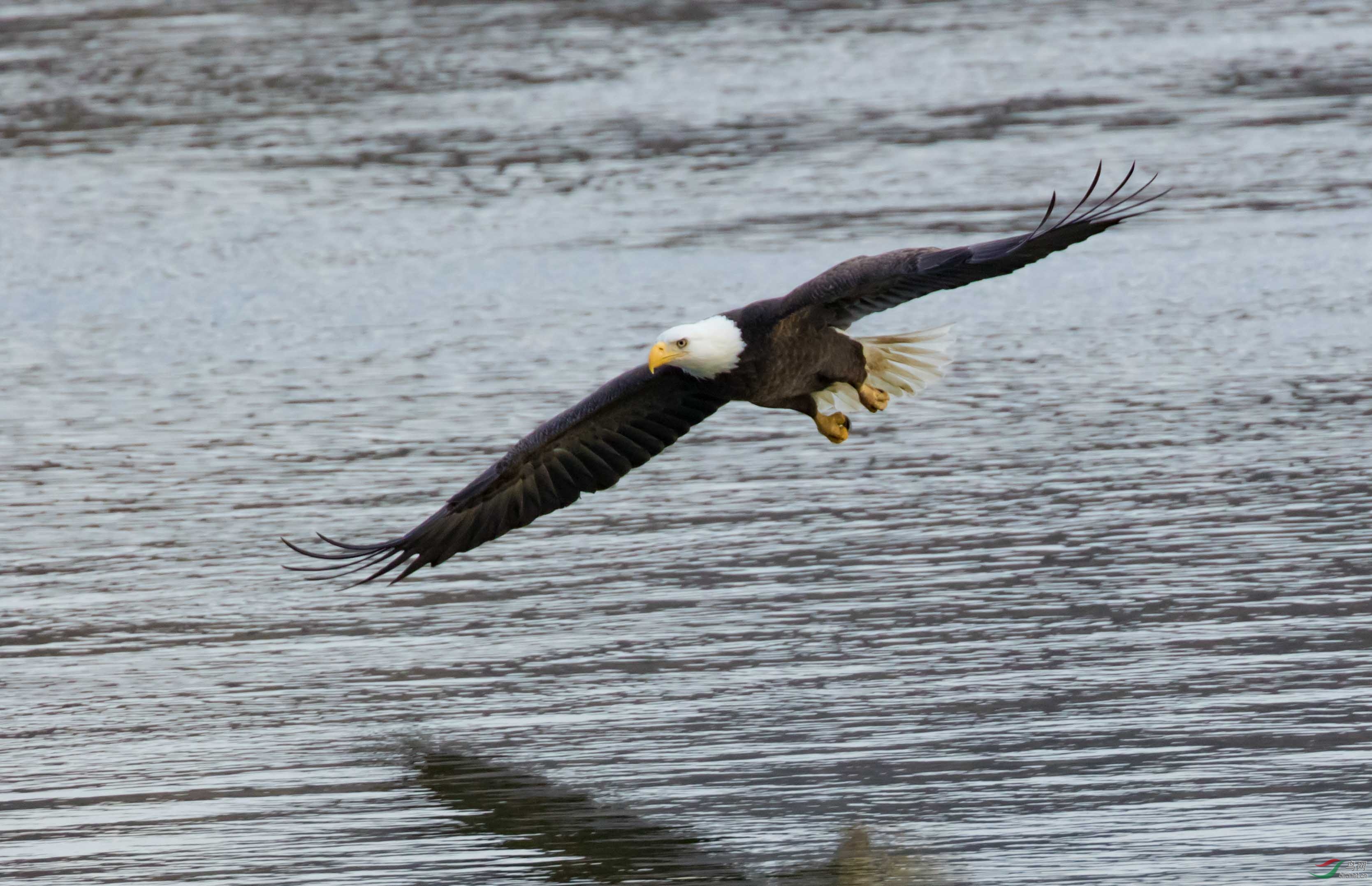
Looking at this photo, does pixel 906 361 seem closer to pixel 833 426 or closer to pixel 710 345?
pixel 833 426

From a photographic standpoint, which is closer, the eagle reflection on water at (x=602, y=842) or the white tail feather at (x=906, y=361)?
the eagle reflection on water at (x=602, y=842)

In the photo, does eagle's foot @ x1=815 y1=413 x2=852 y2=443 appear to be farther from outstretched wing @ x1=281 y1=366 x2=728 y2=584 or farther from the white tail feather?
outstretched wing @ x1=281 y1=366 x2=728 y2=584

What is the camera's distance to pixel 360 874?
16.3 feet

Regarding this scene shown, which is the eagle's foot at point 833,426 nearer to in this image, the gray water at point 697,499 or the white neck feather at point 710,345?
the gray water at point 697,499

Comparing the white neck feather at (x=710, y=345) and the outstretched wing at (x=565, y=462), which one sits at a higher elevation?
the white neck feather at (x=710, y=345)

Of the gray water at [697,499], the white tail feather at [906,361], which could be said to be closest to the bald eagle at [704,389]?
the white tail feather at [906,361]

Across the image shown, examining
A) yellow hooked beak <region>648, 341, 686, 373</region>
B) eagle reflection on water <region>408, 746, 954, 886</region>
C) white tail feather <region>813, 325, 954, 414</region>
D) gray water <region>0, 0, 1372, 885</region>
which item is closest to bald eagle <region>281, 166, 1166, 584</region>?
yellow hooked beak <region>648, 341, 686, 373</region>

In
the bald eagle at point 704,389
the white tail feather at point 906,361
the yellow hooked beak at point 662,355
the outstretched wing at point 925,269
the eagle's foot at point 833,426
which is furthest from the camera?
the white tail feather at point 906,361

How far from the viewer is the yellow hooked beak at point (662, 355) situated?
21.9 ft

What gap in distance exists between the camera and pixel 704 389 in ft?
22.9

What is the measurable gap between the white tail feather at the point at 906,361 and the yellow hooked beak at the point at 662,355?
866 millimetres

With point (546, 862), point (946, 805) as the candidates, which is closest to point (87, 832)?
point (546, 862)

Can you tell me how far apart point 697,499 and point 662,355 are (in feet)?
4.25

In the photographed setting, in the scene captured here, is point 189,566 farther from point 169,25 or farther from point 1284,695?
point 169,25
